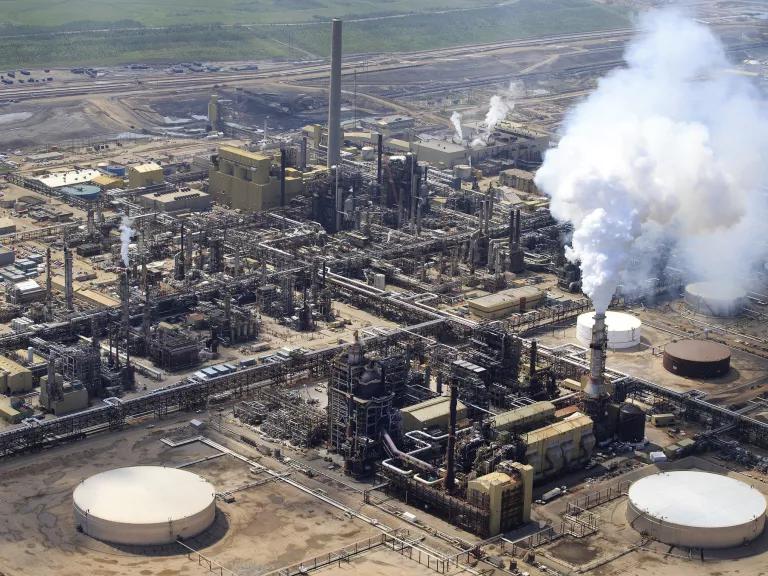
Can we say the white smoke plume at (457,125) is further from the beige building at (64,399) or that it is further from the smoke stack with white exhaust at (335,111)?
the beige building at (64,399)

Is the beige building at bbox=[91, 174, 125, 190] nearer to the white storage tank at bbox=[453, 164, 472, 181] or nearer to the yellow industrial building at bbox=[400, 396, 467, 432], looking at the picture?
the white storage tank at bbox=[453, 164, 472, 181]

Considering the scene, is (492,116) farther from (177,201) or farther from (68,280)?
(68,280)

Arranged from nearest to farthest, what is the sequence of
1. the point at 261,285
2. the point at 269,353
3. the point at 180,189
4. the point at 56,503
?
the point at 56,503 → the point at 269,353 → the point at 261,285 → the point at 180,189

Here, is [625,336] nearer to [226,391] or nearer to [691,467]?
[691,467]

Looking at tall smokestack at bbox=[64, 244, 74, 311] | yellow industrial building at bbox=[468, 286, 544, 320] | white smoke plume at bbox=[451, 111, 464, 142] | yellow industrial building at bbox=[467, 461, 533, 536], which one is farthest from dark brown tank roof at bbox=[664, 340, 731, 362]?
white smoke plume at bbox=[451, 111, 464, 142]

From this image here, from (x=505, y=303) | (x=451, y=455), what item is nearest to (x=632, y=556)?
(x=451, y=455)

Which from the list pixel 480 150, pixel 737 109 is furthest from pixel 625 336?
pixel 480 150

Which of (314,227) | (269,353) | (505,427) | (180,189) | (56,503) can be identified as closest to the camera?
(56,503)
